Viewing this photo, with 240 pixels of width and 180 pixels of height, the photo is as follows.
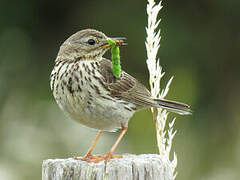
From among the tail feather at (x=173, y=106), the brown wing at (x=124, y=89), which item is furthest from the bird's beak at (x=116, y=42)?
the tail feather at (x=173, y=106)

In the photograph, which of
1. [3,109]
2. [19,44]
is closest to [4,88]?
[3,109]

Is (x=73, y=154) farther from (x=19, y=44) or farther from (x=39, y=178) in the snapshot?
(x=19, y=44)

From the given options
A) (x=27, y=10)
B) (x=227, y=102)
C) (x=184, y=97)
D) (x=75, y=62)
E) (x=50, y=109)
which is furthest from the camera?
(x=27, y=10)

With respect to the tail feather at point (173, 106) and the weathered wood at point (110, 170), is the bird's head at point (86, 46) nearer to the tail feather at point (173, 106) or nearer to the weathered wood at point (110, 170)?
the tail feather at point (173, 106)

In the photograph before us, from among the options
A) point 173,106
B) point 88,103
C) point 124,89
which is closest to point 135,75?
point 124,89

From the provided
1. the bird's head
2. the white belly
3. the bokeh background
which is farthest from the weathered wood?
the bokeh background

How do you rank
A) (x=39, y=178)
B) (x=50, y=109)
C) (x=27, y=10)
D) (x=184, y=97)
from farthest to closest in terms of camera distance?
(x=27, y=10), (x=50, y=109), (x=184, y=97), (x=39, y=178)
